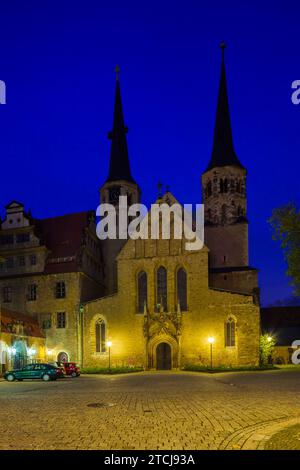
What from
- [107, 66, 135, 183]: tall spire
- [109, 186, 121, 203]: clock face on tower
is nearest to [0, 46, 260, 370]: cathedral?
[109, 186, 121, 203]: clock face on tower

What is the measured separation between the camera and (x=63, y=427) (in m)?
12.0

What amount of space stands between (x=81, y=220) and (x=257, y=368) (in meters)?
23.0

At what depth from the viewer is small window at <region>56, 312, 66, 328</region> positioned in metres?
49.0

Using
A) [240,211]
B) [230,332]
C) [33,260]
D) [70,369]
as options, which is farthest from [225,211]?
[70,369]

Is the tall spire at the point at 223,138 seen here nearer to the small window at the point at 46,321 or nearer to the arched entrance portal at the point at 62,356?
the small window at the point at 46,321

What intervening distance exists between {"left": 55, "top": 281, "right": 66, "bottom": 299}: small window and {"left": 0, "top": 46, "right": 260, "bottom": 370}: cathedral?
0.09 meters

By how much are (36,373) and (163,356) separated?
15959 millimetres

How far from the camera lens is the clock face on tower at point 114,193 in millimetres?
60781

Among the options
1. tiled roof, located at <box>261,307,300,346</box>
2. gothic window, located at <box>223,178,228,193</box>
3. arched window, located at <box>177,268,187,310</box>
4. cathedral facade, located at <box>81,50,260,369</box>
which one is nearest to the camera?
cathedral facade, located at <box>81,50,260,369</box>

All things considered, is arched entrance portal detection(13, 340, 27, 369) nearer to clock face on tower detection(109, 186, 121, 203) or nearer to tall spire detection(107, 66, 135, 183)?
clock face on tower detection(109, 186, 121, 203)

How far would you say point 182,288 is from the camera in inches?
1881

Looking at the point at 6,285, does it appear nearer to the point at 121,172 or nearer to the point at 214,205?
the point at 121,172

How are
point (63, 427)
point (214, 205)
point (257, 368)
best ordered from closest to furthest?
point (63, 427)
point (257, 368)
point (214, 205)
